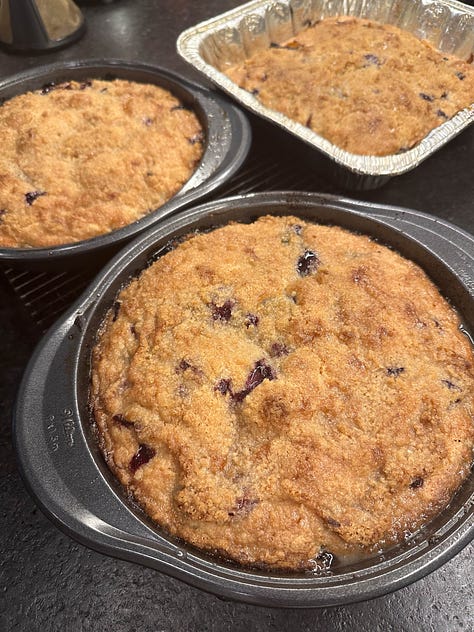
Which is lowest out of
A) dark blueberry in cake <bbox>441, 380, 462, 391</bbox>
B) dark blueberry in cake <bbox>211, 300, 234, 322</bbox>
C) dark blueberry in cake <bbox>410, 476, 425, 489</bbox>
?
dark blueberry in cake <bbox>410, 476, 425, 489</bbox>

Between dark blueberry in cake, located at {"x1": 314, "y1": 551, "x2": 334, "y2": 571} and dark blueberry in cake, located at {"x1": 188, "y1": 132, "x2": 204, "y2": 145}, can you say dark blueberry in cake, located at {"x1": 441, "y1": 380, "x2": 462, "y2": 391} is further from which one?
dark blueberry in cake, located at {"x1": 188, "y1": 132, "x2": 204, "y2": 145}

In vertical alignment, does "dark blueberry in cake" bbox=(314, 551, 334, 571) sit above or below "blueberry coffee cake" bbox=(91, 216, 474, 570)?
below

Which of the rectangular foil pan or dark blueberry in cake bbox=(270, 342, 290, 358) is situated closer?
dark blueberry in cake bbox=(270, 342, 290, 358)

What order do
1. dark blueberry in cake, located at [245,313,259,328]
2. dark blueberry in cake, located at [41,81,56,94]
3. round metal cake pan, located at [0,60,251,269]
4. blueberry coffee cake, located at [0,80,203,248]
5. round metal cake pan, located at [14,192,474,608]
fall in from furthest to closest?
dark blueberry in cake, located at [41,81,56,94]
blueberry coffee cake, located at [0,80,203,248]
round metal cake pan, located at [0,60,251,269]
dark blueberry in cake, located at [245,313,259,328]
round metal cake pan, located at [14,192,474,608]

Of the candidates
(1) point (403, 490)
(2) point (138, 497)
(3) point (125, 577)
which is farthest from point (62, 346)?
(1) point (403, 490)

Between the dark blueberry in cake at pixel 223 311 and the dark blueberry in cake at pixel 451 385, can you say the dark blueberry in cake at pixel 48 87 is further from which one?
the dark blueberry in cake at pixel 451 385

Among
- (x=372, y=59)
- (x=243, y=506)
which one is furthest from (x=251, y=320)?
(x=372, y=59)

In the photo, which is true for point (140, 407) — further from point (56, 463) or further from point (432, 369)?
point (432, 369)

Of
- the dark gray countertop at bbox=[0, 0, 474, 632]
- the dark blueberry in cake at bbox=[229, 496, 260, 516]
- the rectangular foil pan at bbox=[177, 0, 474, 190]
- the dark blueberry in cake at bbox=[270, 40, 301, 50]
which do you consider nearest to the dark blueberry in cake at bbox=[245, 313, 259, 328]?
the dark blueberry in cake at bbox=[229, 496, 260, 516]

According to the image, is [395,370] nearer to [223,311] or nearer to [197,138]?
[223,311]
